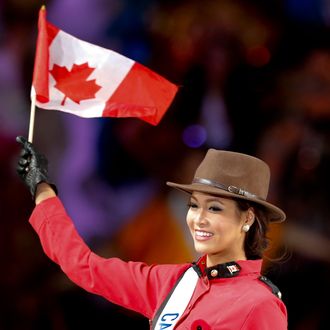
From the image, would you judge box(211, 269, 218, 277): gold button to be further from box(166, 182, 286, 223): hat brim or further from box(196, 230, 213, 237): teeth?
box(166, 182, 286, 223): hat brim

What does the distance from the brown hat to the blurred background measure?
6.33 ft

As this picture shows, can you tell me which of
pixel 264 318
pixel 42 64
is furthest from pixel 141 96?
pixel 264 318

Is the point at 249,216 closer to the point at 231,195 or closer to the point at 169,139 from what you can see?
the point at 231,195

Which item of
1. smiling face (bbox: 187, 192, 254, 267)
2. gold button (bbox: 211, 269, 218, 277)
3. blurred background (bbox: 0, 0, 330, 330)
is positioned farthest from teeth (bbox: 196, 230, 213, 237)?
blurred background (bbox: 0, 0, 330, 330)

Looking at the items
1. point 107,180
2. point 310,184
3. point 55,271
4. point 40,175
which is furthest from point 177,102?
point 40,175

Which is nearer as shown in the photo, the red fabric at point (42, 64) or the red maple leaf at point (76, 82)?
the red fabric at point (42, 64)

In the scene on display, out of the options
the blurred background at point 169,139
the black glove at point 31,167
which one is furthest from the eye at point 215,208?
the blurred background at point 169,139

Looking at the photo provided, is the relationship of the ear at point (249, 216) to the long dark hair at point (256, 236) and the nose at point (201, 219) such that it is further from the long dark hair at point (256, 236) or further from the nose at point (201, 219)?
the nose at point (201, 219)

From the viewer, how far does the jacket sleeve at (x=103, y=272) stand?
2.49 metres

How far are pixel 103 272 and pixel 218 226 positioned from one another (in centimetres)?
43

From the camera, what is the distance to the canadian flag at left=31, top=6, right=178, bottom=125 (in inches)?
111

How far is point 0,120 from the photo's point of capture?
4.27m

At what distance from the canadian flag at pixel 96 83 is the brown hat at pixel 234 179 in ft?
1.73

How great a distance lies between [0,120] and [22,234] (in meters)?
0.62
